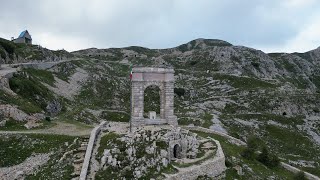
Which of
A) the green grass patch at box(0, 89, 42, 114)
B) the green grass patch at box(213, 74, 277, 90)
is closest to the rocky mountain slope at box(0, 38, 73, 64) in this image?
the green grass patch at box(0, 89, 42, 114)

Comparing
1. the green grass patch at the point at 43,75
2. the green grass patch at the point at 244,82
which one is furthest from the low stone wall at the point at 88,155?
the green grass patch at the point at 244,82

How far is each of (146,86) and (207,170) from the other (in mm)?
14133

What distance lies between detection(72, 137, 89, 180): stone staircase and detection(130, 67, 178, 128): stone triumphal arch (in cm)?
725

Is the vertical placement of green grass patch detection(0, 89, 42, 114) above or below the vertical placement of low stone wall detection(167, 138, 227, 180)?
above

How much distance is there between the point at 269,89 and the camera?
120875mm

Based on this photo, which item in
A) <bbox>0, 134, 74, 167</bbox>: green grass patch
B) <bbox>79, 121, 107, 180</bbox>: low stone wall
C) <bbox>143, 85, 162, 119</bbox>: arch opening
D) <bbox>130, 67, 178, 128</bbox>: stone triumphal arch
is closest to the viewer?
<bbox>79, 121, 107, 180</bbox>: low stone wall

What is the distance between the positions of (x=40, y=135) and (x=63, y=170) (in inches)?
361

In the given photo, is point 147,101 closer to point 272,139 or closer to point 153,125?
point 272,139

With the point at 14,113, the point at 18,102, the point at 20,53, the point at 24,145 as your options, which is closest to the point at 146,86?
the point at 24,145

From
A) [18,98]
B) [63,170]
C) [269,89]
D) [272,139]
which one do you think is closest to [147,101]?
[272,139]

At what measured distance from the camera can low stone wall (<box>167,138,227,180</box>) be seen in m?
34.5

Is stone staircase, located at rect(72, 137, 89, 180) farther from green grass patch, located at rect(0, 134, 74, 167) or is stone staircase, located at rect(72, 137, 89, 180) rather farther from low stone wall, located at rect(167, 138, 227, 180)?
low stone wall, located at rect(167, 138, 227, 180)

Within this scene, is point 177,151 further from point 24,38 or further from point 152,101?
point 24,38

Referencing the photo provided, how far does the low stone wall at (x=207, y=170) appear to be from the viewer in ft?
113
